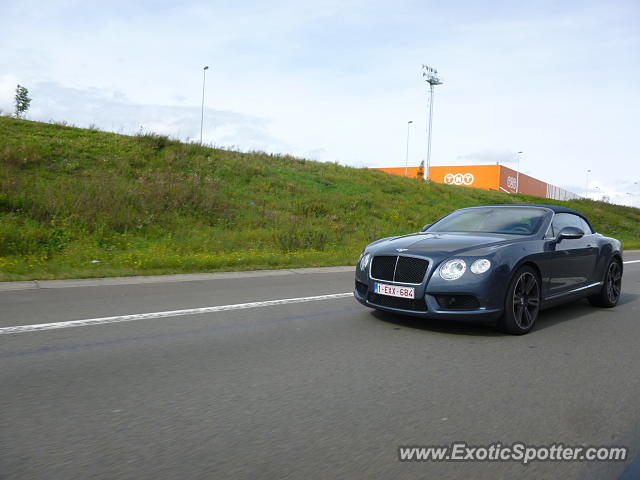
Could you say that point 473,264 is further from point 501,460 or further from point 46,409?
point 46,409

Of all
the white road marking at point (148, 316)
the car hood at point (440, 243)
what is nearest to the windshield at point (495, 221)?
the car hood at point (440, 243)

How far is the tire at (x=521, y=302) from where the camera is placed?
5820 mm

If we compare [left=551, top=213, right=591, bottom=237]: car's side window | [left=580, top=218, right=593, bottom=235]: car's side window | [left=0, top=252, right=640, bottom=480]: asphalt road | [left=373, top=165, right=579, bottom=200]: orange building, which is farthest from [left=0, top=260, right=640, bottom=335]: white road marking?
[left=373, top=165, right=579, bottom=200]: orange building

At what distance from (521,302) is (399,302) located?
1.33 meters

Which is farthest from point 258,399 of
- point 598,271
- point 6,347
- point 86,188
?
point 86,188

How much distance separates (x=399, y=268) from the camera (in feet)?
19.6

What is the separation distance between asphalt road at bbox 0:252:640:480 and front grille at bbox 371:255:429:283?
1.87 feet

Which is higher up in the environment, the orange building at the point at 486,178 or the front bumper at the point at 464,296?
the orange building at the point at 486,178

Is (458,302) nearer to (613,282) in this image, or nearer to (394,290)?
(394,290)

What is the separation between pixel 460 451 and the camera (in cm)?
307

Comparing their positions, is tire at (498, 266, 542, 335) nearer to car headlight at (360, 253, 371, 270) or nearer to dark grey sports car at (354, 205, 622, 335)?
dark grey sports car at (354, 205, 622, 335)

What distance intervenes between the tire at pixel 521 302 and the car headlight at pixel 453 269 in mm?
A: 571

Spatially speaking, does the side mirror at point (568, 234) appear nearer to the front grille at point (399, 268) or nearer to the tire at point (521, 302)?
the tire at point (521, 302)

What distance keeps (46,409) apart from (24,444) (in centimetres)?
56
